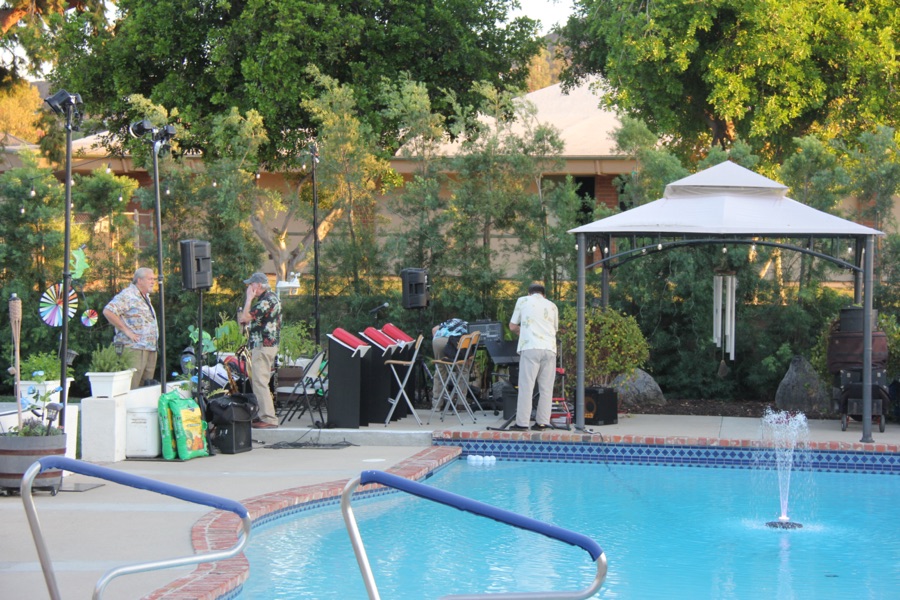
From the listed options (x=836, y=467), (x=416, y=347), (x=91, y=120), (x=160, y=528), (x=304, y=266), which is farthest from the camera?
(x=91, y=120)

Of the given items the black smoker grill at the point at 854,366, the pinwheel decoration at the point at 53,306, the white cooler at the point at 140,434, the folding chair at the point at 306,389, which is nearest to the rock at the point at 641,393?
the black smoker grill at the point at 854,366

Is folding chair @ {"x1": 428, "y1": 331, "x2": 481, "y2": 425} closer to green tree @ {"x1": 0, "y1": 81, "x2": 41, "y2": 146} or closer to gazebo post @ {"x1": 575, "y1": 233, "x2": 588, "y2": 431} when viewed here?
gazebo post @ {"x1": 575, "y1": 233, "x2": 588, "y2": 431}

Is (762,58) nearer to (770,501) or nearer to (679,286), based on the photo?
(679,286)

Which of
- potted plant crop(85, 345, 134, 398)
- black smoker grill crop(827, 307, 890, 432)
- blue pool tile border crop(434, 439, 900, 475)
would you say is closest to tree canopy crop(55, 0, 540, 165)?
blue pool tile border crop(434, 439, 900, 475)

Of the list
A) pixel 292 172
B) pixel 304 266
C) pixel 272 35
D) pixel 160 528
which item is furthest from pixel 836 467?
pixel 292 172

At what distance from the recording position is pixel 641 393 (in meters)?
13.3

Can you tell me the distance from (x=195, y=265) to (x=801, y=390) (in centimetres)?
710

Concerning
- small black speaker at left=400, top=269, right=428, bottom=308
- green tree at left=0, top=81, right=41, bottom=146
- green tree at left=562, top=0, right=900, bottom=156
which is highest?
green tree at left=0, top=81, right=41, bottom=146

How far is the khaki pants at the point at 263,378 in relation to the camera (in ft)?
34.9

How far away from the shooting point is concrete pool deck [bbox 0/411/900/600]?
218 inches

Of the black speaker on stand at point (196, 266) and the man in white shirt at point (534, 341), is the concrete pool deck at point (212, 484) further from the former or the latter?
the black speaker on stand at point (196, 266)

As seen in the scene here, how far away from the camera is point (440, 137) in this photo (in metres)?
14.2

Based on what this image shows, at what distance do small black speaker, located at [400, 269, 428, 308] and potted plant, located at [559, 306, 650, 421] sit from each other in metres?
1.60

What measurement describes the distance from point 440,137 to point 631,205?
262 centimetres
